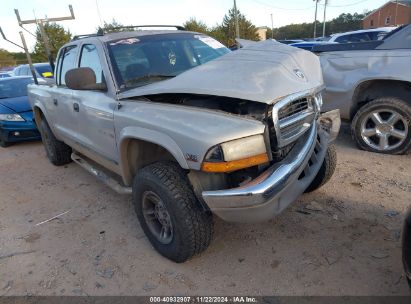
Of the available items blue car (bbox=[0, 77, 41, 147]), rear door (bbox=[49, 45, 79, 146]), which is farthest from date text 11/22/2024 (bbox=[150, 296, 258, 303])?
blue car (bbox=[0, 77, 41, 147])

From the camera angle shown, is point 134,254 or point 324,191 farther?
point 324,191

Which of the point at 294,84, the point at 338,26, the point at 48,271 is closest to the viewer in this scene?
the point at 294,84

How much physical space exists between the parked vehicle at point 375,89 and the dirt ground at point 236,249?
474mm

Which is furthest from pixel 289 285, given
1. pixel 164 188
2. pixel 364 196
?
pixel 364 196

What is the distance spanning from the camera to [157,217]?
9.78ft

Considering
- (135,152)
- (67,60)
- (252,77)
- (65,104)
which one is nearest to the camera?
(252,77)

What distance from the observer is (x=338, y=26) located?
2367 inches

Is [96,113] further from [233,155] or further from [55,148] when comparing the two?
[55,148]

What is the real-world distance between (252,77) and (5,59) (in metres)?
44.7

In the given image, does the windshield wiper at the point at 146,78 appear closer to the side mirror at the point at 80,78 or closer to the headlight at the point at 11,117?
the side mirror at the point at 80,78

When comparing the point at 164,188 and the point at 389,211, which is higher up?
the point at 164,188

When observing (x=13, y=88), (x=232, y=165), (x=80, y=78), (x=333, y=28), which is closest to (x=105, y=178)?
(x=80, y=78)

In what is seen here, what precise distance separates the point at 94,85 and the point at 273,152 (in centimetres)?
177

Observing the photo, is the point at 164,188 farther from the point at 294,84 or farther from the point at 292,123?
the point at 294,84
